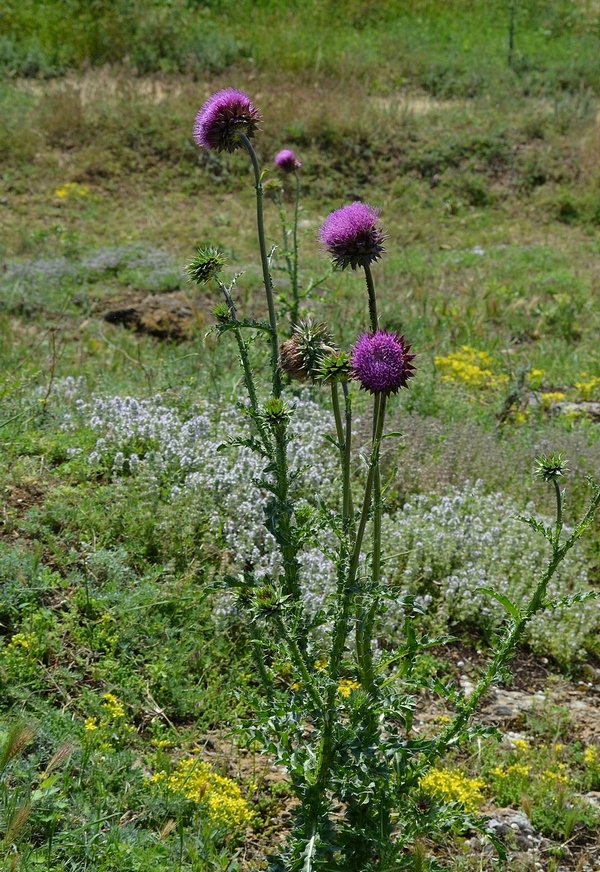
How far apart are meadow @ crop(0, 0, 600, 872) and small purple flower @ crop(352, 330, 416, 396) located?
224 mm

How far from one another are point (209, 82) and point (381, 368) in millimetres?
11846

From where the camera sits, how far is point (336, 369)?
6.93 feet

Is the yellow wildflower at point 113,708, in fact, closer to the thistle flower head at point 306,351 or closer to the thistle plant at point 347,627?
the thistle plant at point 347,627

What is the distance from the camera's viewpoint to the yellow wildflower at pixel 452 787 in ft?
9.03

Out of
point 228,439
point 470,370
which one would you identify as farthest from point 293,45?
point 228,439

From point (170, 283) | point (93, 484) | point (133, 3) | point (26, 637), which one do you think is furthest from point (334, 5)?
point (26, 637)

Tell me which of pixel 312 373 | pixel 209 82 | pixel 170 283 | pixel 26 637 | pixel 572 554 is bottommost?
pixel 572 554

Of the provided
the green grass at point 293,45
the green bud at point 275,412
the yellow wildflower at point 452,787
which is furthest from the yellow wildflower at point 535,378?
the green grass at point 293,45

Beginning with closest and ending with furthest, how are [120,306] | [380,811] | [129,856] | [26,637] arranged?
[380,811]
[129,856]
[26,637]
[120,306]

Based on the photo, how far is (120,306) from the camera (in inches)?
285

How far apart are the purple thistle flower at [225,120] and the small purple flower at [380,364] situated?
82 centimetres

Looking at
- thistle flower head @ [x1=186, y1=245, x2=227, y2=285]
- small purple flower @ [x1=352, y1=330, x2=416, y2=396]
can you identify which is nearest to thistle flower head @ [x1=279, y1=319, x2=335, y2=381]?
small purple flower @ [x1=352, y1=330, x2=416, y2=396]

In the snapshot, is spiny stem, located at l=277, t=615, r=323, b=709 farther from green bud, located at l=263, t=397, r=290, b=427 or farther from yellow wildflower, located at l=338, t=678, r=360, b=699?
yellow wildflower, located at l=338, t=678, r=360, b=699

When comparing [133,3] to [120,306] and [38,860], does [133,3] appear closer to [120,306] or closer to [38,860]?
[120,306]
